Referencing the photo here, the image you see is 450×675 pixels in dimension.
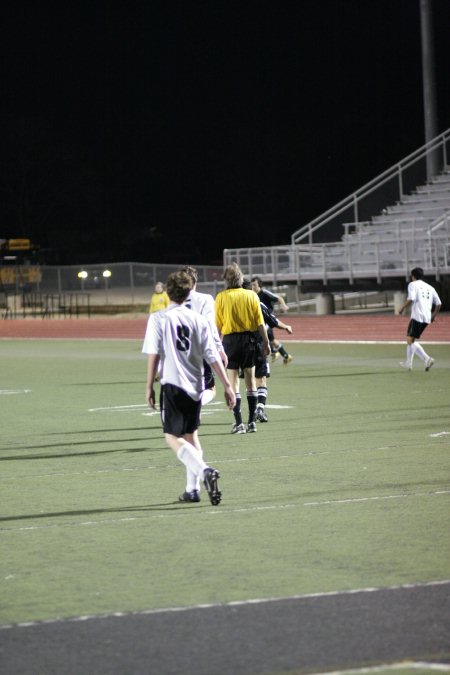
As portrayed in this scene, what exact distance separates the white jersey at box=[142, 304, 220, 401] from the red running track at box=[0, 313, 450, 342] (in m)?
23.3

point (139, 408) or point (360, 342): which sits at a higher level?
point (139, 408)

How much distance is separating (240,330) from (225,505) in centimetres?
512

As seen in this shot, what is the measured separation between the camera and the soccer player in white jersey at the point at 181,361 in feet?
29.7

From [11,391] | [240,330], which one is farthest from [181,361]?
[11,391]

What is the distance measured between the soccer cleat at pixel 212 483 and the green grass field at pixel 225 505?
0.10 m

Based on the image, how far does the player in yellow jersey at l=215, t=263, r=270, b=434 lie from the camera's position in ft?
46.3

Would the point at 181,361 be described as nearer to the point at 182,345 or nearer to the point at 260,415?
Answer: the point at 182,345

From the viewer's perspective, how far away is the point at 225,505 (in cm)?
930

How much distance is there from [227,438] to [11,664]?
833 centimetres

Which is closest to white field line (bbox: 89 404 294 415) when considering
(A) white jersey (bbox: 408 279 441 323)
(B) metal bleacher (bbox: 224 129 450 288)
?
(A) white jersey (bbox: 408 279 441 323)

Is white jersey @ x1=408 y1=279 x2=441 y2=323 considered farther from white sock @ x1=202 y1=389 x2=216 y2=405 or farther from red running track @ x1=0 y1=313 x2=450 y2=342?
white sock @ x1=202 y1=389 x2=216 y2=405

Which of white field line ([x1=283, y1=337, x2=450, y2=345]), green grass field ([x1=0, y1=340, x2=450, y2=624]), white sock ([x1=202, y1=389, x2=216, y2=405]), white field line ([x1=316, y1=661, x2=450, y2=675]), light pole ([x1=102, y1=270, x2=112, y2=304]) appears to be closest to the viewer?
white field line ([x1=316, y1=661, x2=450, y2=675])

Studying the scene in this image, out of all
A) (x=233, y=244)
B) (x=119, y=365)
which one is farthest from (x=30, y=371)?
(x=233, y=244)

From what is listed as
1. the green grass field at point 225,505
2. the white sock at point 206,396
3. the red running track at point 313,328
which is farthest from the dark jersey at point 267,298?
the red running track at point 313,328
